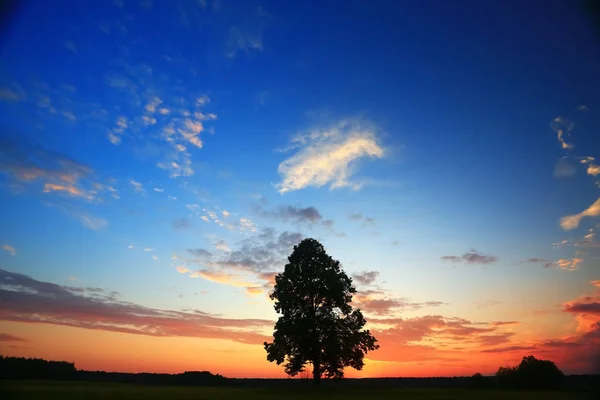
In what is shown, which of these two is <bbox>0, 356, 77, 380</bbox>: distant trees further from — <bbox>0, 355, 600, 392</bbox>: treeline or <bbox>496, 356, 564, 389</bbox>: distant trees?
<bbox>496, 356, 564, 389</bbox>: distant trees

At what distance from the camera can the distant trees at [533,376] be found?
52.2m

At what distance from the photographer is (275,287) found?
147 ft

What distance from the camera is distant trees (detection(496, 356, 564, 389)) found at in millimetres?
52188

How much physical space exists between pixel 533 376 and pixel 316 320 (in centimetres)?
3499

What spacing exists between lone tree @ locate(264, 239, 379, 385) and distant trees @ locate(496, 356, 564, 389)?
2639 centimetres

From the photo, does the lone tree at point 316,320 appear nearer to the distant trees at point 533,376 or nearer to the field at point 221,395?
the field at point 221,395

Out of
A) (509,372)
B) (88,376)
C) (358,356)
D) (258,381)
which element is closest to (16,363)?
(88,376)

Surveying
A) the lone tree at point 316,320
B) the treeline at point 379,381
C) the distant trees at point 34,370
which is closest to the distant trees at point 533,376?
the treeline at point 379,381

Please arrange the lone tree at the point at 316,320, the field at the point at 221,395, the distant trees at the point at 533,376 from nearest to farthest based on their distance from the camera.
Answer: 1. the field at the point at 221,395
2. the lone tree at the point at 316,320
3. the distant trees at the point at 533,376

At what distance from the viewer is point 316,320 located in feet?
136

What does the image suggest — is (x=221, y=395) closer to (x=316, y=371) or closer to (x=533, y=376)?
(x=316, y=371)

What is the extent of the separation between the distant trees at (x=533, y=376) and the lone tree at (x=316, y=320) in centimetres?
2639

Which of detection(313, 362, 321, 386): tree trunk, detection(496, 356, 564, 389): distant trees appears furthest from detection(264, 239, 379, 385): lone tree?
detection(496, 356, 564, 389): distant trees

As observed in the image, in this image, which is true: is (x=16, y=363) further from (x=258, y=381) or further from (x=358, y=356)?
(x=358, y=356)
